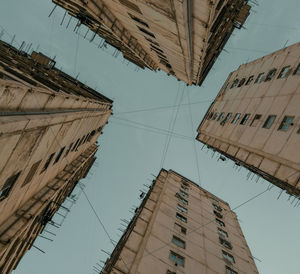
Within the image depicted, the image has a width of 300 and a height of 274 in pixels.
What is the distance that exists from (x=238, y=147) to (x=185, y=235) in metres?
8.22

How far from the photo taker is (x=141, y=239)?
16297mm

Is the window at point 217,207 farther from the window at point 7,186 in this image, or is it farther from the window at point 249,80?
the window at point 7,186

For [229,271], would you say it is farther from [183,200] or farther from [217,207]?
[217,207]

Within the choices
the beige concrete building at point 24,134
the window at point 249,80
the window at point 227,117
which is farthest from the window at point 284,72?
the beige concrete building at point 24,134

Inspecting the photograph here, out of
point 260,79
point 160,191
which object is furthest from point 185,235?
point 260,79

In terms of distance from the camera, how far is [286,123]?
39.6ft

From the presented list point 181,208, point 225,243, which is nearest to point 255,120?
point 181,208

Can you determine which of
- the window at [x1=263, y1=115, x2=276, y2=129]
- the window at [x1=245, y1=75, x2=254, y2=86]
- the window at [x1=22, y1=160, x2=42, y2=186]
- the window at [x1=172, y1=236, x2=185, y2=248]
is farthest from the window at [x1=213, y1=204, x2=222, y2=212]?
the window at [x1=22, y1=160, x2=42, y2=186]

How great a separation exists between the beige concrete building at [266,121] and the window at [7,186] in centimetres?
1162

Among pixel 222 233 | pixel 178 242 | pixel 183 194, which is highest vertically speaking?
pixel 183 194

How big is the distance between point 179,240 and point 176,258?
6.74 ft

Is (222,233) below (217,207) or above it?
below

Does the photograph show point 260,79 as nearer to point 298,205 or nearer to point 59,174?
point 298,205

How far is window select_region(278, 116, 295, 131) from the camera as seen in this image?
11750 mm
